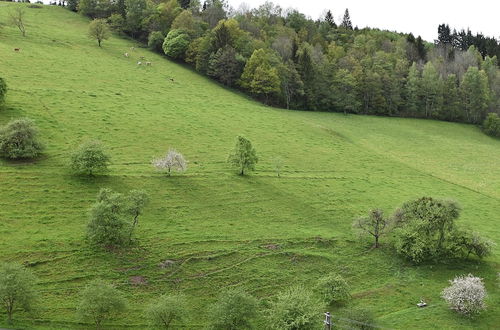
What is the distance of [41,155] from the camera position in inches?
2516

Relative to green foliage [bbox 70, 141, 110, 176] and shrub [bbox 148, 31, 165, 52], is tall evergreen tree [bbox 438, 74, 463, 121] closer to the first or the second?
shrub [bbox 148, 31, 165, 52]

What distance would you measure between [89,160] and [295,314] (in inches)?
1327

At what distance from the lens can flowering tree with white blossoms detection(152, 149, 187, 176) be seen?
64.9m

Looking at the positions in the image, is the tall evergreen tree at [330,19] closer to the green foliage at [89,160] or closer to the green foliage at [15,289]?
the green foliage at [89,160]

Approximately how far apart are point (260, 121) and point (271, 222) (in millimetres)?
40535

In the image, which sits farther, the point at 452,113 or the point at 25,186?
the point at 452,113

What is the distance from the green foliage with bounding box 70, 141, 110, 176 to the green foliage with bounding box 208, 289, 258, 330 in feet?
90.6

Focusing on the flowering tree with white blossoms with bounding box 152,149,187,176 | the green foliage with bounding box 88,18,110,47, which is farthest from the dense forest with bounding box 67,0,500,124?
the flowering tree with white blossoms with bounding box 152,149,187,176

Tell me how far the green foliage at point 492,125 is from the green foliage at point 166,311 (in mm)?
109100

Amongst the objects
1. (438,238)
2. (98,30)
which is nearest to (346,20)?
(98,30)

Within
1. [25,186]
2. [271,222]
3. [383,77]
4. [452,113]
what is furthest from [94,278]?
[452,113]

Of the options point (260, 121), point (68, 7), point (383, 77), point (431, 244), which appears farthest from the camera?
point (68, 7)

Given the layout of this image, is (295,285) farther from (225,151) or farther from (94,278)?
(225,151)

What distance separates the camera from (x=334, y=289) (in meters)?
47.1
